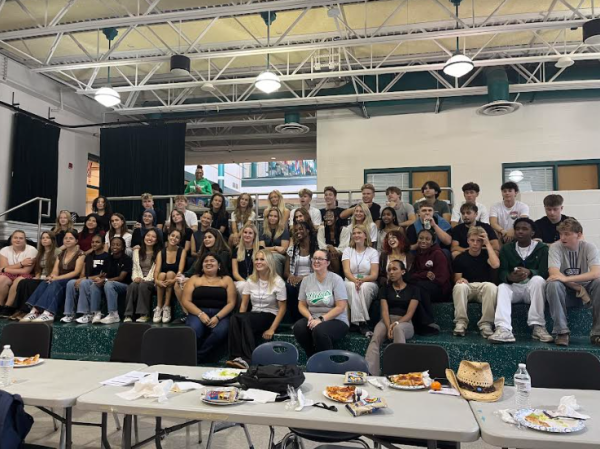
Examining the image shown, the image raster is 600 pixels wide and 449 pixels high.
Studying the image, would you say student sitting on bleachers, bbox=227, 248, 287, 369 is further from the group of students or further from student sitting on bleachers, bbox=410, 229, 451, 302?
student sitting on bleachers, bbox=410, 229, 451, 302

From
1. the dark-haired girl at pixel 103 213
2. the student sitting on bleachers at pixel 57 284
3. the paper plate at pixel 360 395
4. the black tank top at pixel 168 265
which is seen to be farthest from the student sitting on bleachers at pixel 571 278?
the dark-haired girl at pixel 103 213

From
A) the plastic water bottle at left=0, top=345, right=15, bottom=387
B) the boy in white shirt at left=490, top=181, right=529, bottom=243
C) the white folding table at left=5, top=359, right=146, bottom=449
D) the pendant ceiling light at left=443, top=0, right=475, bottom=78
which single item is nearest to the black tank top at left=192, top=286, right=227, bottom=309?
the white folding table at left=5, top=359, right=146, bottom=449

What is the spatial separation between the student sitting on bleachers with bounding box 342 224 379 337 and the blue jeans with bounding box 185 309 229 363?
1289 mm

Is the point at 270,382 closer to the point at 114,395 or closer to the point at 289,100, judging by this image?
the point at 114,395

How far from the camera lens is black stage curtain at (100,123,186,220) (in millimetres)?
11000

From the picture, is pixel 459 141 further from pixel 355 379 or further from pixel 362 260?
pixel 355 379

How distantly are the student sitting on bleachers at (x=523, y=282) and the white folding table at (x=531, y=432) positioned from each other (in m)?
2.11

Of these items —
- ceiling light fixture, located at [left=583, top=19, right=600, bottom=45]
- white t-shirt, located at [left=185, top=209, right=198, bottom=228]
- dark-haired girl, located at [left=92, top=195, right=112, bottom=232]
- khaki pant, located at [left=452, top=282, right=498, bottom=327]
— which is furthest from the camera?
white t-shirt, located at [left=185, top=209, right=198, bottom=228]

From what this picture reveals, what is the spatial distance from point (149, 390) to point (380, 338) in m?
2.48

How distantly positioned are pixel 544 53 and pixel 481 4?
2111 millimetres

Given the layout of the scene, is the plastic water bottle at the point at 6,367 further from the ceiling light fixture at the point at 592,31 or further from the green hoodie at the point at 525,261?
the ceiling light fixture at the point at 592,31

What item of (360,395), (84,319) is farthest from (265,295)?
(360,395)

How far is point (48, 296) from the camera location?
18.6ft

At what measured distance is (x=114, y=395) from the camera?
228cm
